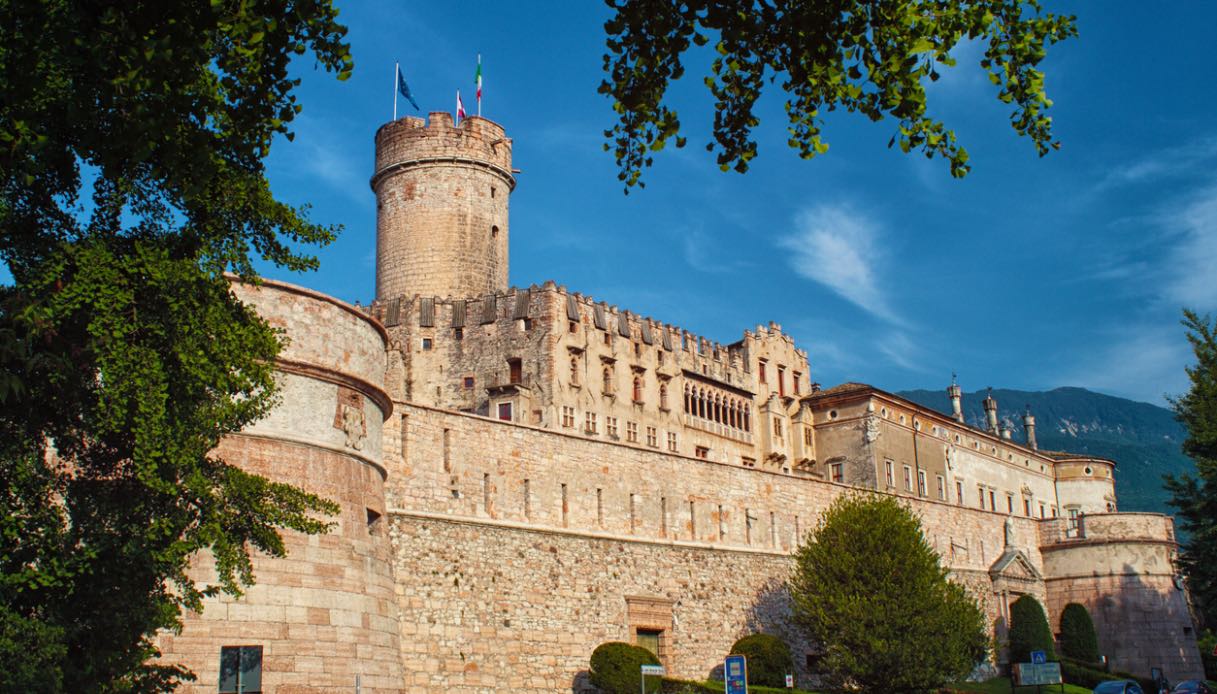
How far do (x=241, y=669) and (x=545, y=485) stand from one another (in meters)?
14.1

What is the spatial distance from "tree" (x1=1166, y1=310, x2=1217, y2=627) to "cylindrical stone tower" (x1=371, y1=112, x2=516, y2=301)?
31.5 m

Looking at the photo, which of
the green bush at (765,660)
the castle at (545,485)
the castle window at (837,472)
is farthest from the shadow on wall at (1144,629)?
the green bush at (765,660)

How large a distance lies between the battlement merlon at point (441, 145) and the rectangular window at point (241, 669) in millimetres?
40836

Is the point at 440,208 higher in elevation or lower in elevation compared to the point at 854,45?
higher

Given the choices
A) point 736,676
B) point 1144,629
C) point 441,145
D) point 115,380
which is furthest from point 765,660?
point 441,145

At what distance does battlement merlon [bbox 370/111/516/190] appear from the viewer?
2451 inches

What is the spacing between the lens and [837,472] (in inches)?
2670

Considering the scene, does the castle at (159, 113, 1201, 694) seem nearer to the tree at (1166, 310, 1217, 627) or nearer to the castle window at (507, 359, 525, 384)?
the castle window at (507, 359, 525, 384)

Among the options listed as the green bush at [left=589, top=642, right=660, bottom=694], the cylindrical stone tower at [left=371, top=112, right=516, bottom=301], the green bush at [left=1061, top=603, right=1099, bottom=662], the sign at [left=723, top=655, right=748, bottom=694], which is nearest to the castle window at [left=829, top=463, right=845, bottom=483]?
the green bush at [left=1061, top=603, right=1099, bottom=662]

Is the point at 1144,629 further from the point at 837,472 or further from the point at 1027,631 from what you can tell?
the point at 837,472

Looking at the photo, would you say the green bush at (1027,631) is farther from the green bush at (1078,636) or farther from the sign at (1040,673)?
the sign at (1040,673)

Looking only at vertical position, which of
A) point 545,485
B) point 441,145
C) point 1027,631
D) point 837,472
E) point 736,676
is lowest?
point 736,676

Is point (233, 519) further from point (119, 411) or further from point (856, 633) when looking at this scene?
point (856, 633)

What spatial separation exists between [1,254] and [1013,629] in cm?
4792
